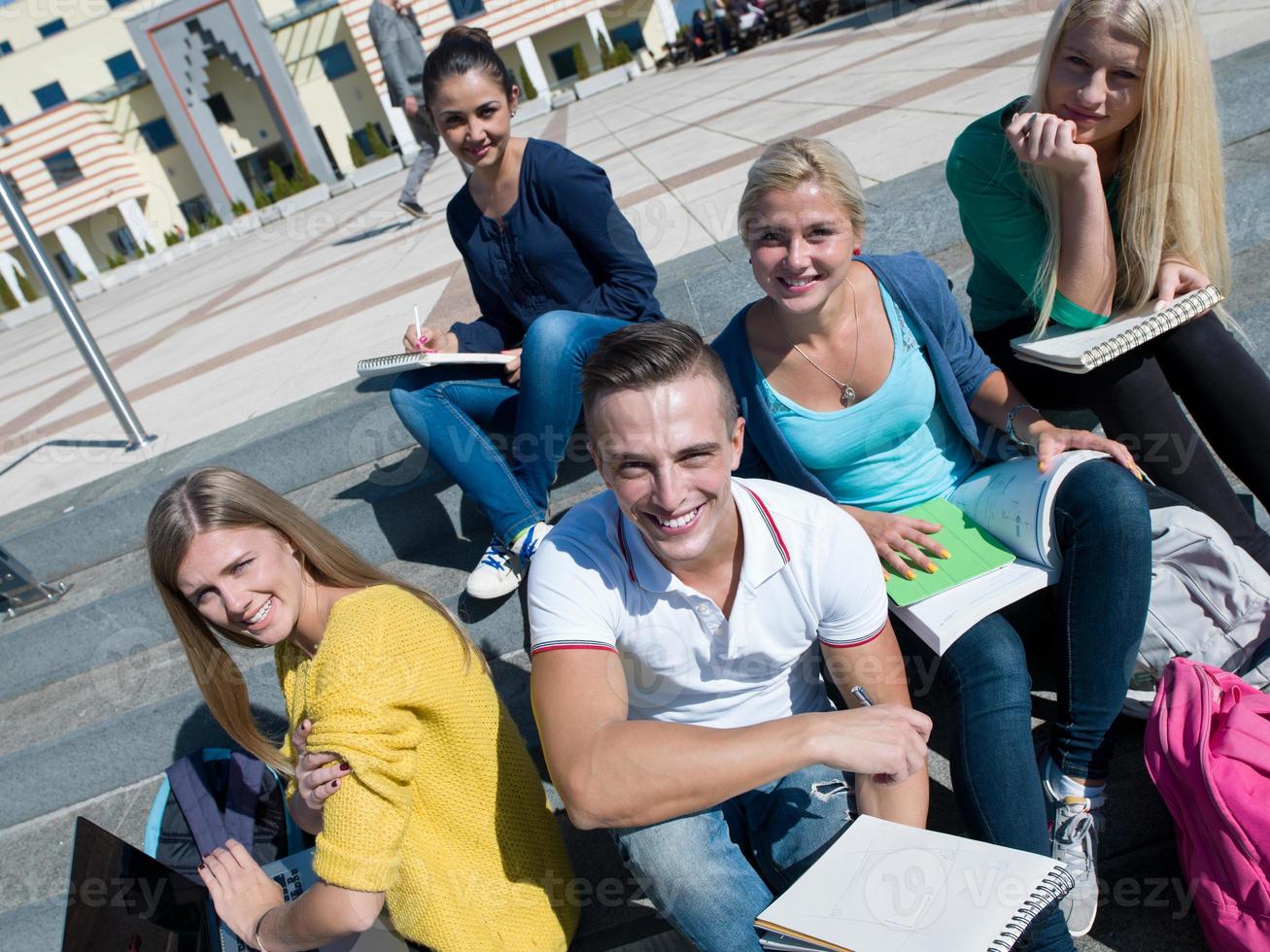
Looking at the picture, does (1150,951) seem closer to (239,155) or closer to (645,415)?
(645,415)

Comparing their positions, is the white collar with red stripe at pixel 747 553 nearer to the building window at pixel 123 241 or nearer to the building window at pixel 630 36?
the building window at pixel 630 36

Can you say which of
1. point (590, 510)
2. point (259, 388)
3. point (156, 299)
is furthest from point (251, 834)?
point (156, 299)

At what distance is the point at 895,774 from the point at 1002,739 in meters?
0.35

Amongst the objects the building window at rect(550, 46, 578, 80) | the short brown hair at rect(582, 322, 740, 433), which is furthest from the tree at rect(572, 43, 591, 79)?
the short brown hair at rect(582, 322, 740, 433)

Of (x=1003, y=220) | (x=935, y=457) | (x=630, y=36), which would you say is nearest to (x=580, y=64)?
(x=630, y=36)

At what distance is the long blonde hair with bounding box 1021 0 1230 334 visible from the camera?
2010mm

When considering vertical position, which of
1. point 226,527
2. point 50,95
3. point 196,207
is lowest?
point 226,527

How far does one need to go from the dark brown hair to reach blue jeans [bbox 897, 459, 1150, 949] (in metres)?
2.08

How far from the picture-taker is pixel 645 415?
151 centimetres

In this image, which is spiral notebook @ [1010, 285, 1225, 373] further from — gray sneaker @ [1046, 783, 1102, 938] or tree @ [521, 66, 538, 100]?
tree @ [521, 66, 538, 100]

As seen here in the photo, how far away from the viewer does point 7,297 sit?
88.7 ft

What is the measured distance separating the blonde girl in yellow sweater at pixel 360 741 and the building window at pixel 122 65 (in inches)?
1474

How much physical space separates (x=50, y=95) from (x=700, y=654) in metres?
39.8

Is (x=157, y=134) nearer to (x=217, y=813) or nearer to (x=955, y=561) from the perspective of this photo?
(x=217, y=813)
